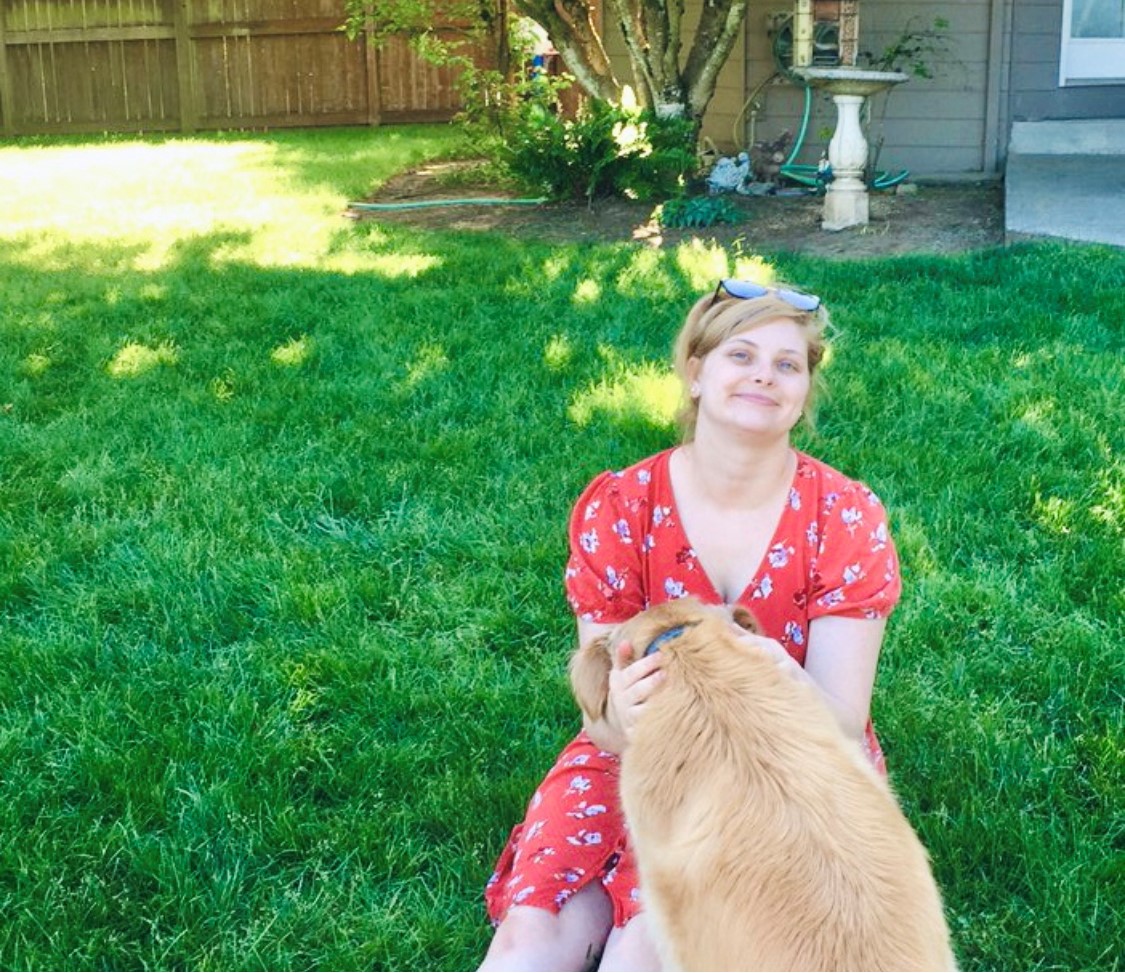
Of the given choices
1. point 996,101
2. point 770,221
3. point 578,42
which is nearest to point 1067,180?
point 996,101

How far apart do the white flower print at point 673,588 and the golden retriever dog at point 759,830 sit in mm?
477

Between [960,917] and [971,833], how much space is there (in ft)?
0.76

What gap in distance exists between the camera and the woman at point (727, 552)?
230 cm

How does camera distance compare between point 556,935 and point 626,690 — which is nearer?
point 626,690

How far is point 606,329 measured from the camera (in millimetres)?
5758

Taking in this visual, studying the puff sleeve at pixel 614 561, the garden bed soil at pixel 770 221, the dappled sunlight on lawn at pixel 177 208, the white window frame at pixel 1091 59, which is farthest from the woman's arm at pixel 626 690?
the white window frame at pixel 1091 59

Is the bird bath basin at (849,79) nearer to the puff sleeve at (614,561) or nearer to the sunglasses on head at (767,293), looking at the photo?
the sunglasses on head at (767,293)

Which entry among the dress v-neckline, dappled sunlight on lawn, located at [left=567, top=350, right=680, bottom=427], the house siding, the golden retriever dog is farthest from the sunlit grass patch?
the house siding

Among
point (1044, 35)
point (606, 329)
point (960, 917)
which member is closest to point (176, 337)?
point (606, 329)

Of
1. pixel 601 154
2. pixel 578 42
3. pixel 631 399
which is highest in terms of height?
pixel 578 42

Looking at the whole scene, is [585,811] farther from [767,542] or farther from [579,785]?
[767,542]

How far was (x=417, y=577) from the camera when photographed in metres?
3.72

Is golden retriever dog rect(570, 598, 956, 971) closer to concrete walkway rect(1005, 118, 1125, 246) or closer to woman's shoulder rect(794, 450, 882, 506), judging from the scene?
woman's shoulder rect(794, 450, 882, 506)

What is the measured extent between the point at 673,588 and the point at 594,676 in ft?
1.32
